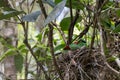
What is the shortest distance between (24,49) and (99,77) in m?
0.39

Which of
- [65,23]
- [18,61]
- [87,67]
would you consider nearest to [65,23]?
[65,23]

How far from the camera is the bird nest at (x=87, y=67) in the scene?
0.90m

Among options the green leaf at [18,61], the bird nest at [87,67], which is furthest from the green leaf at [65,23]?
the green leaf at [18,61]

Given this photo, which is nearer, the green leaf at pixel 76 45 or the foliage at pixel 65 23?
the foliage at pixel 65 23

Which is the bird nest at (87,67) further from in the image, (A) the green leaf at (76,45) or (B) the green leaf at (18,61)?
(B) the green leaf at (18,61)

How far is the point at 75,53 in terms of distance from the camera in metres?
1.00

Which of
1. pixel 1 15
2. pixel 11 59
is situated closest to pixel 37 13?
pixel 1 15

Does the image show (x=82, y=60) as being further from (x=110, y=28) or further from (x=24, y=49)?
(x=24, y=49)

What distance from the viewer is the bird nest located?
896 mm

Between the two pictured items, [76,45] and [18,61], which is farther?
[18,61]

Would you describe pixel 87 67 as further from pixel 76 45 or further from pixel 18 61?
pixel 18 61

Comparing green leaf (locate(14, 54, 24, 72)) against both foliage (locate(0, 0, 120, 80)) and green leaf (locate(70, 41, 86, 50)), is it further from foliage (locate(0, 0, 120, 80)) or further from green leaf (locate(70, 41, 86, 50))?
green leaf (locate(70, 41, 86, 50))

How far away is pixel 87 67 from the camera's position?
3.09 feet

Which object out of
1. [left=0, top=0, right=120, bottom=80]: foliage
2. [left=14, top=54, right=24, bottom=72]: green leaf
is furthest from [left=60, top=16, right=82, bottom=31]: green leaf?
[left=14, top=54, right=24, bottom=72]: green leaf
